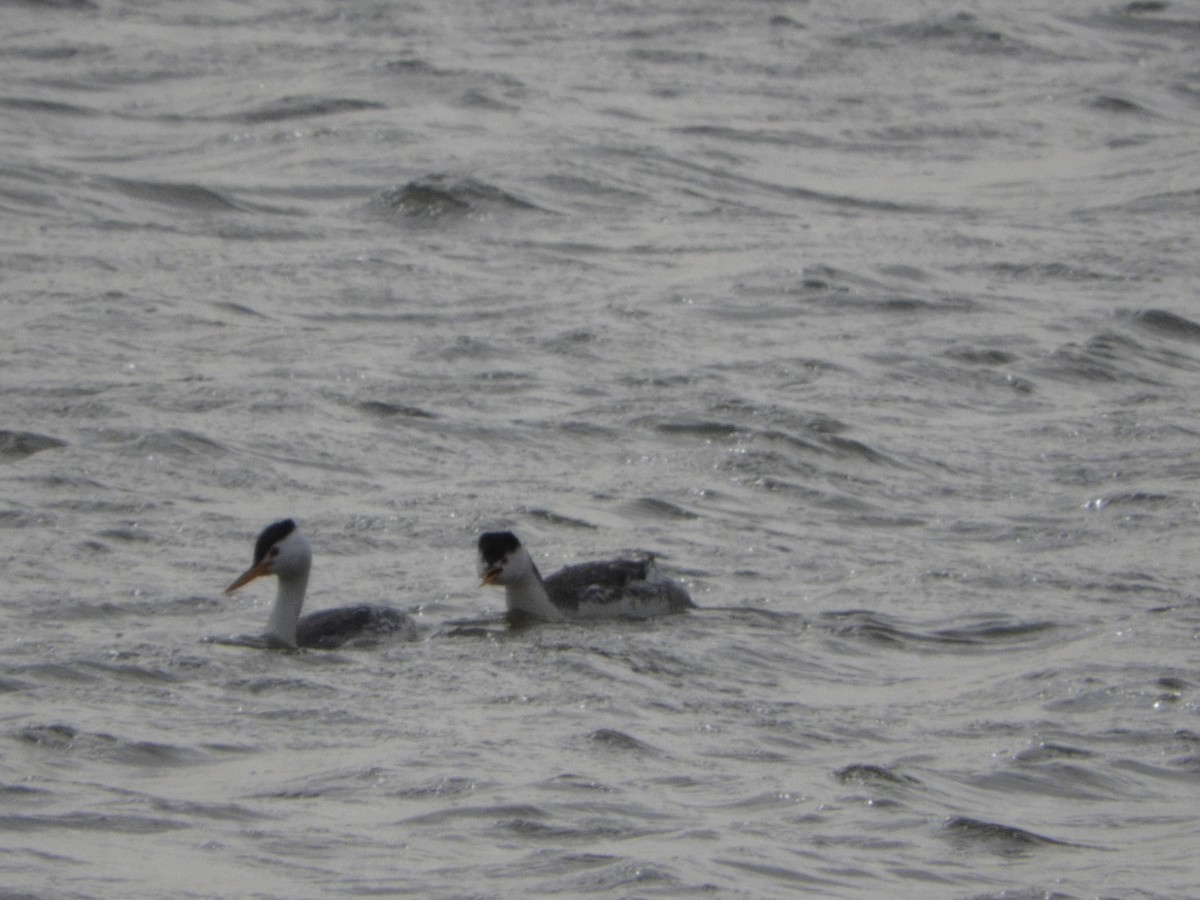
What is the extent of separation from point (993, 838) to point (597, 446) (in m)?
6.56

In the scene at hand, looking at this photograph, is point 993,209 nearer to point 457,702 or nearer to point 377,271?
point 377,271

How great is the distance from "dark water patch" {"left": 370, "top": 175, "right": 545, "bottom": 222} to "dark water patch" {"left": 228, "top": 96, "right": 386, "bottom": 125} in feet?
9.95

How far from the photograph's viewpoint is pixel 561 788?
32.0ft

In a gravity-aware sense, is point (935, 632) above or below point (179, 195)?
below

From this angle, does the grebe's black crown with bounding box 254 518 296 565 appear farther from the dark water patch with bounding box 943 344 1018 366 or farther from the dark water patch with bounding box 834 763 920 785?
the dark water patch with bounding box 943 344 1018 366

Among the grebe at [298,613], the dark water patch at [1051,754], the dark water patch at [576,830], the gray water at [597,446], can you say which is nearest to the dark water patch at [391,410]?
the gray water at [597,446]

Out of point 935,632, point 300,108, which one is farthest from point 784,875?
point 300,108

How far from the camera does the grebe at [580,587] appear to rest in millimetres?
12570

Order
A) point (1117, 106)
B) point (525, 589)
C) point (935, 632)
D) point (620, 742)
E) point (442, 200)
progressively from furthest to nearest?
point (1117, 106) < point (442, 200) < point (525, 589) < point (935, 632) < point (620, 742)

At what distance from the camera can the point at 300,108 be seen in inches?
987

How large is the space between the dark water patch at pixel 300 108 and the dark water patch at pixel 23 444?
1029cm

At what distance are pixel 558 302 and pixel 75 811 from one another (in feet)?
34.3

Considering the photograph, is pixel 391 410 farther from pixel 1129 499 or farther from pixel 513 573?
pixel 1129 499

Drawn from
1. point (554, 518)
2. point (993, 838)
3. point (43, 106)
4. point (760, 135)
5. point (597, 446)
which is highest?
point (43, 106)
